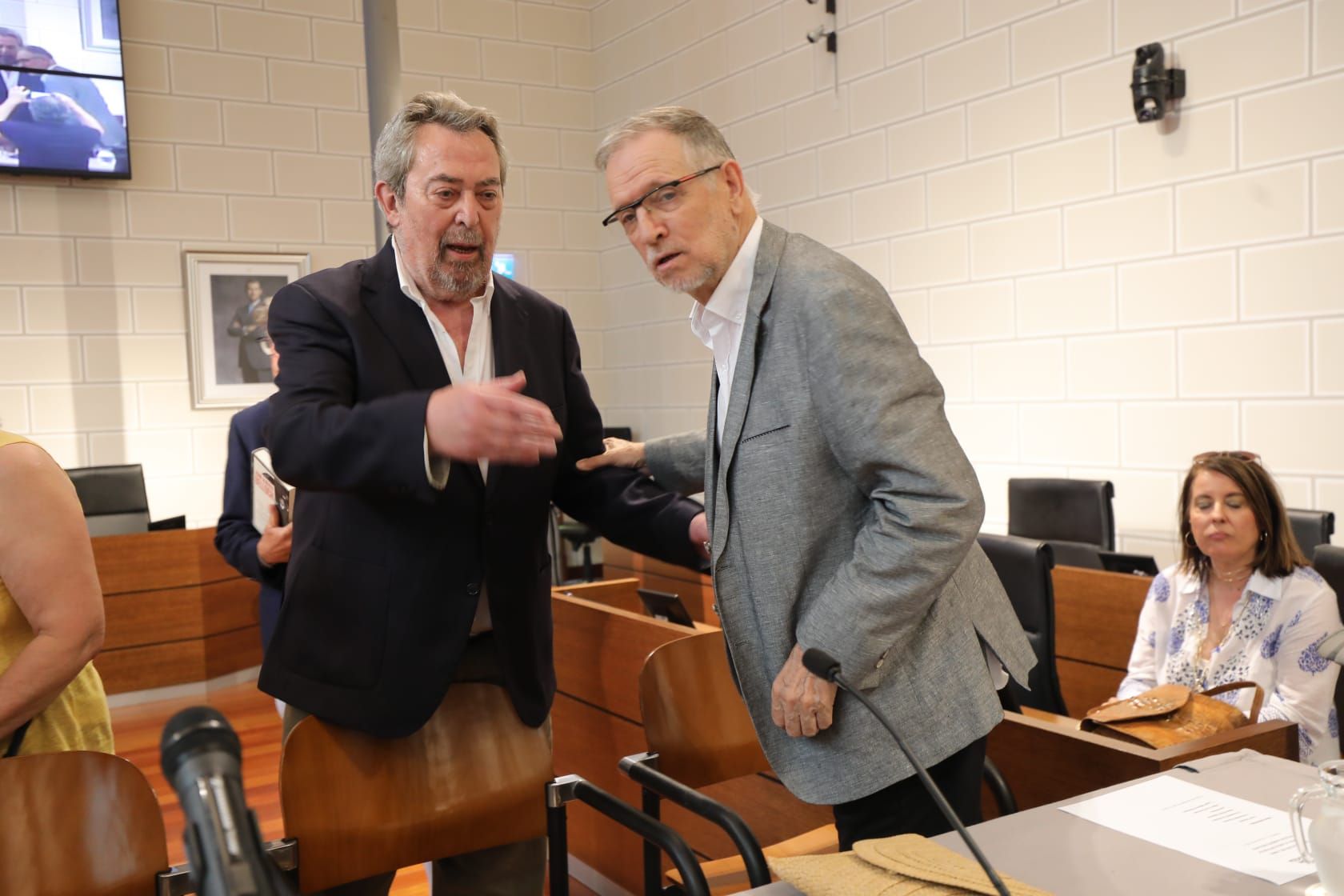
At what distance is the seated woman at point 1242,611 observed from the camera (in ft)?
8.67

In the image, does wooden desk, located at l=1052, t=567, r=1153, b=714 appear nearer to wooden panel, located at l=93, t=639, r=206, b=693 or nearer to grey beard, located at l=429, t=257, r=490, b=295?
grey beard, located at l=429, t=257, r=490, b=295

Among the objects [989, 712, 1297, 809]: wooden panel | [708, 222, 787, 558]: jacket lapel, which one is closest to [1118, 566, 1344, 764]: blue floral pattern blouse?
[989, 712, 1297, 809]: wooden panel

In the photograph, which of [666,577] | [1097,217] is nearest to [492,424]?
[1097,217]

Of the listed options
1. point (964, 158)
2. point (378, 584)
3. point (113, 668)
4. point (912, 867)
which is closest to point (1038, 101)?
point (964, 158)

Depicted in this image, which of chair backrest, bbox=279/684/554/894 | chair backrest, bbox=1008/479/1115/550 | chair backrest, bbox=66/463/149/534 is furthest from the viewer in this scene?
chair backrest, bbox=66/463/149/534

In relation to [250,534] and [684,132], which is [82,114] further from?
[684,132]

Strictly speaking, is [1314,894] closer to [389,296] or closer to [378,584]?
[378,584]

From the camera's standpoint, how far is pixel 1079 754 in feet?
6.29

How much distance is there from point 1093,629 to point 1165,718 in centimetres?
133

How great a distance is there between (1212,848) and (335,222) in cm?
685

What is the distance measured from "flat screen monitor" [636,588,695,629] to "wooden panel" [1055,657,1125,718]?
120 cm

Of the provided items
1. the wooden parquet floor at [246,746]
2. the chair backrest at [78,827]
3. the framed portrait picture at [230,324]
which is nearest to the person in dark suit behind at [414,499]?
the chair backrest at [78,827]

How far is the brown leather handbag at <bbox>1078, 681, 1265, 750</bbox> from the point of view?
6.81 ft

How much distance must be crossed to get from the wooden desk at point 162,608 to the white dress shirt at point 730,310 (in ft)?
15.3
